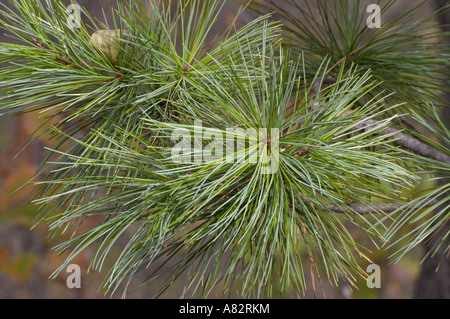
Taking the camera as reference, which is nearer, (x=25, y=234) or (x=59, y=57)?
(x=59, y=57)

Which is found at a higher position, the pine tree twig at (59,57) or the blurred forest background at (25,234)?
the pine tree twig at (59,57)

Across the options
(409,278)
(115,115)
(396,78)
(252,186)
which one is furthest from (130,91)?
(409,278)

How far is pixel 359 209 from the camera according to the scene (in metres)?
0.39

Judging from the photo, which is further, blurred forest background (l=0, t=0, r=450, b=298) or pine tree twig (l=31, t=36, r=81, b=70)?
blurred forest background (l=0, t=0, r=450, b=298)

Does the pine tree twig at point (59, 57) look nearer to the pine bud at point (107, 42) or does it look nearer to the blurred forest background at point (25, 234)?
the pine bud at point (107, 42)

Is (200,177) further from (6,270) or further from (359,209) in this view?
(6,270)

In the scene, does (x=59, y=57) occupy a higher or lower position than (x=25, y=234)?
higher

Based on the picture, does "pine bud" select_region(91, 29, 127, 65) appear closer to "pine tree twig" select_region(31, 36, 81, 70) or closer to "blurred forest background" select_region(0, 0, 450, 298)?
"pine tree twig" select_region(31, 36, 81, 70)

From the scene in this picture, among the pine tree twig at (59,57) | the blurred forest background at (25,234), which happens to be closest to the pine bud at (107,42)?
the pine tree twig at (59,57)

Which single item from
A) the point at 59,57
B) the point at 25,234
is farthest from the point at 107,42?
the point at 25,234

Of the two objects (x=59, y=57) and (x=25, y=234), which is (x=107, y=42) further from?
(x=25, y=234)

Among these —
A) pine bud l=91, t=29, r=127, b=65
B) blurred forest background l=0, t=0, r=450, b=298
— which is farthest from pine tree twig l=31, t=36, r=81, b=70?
blurred forest background l=0, t=0, r=450, b=298

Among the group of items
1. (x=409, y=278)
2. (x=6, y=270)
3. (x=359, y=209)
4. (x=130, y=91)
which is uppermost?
(x=130, y=91)

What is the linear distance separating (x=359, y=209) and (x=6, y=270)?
1044 mm
